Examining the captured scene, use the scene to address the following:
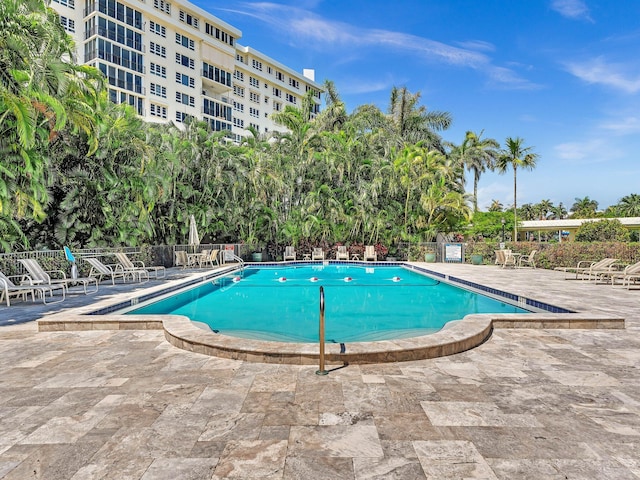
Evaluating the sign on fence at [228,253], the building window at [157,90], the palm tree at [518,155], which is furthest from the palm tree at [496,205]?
the sign on fence at [228,253]

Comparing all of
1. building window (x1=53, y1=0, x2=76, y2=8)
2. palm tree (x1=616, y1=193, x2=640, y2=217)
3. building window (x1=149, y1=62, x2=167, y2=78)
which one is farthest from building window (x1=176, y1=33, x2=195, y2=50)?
palm tree (x1=616, y1=193, x2=640, y2=217)

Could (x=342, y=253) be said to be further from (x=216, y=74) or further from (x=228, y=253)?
(x=216, y=74)

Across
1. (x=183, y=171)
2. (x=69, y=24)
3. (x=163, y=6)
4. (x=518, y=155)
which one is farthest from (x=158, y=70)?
(x=518, y=155)

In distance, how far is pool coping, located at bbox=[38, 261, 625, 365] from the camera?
4.61 metres

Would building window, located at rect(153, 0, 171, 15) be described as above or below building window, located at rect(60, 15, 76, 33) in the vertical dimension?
above

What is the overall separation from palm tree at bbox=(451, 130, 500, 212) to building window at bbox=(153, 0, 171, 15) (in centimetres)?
3036

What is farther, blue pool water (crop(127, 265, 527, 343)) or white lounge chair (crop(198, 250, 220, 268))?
white lounge chair (crop(198, 250, 220, 268))

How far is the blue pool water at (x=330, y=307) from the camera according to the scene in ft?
25.7

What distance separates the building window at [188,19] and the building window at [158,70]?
601 cm

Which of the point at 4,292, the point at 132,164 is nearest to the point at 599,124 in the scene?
the point at 132,164

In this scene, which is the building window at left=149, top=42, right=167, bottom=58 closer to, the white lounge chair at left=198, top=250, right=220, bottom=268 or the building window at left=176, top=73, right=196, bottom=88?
the building window at left=176, top=73, right=196, bottom=88

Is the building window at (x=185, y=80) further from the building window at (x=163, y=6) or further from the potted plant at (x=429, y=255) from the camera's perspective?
the potted plant at (x=429, y=255)

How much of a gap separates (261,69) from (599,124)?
133 ft

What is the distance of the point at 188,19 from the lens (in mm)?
40156
